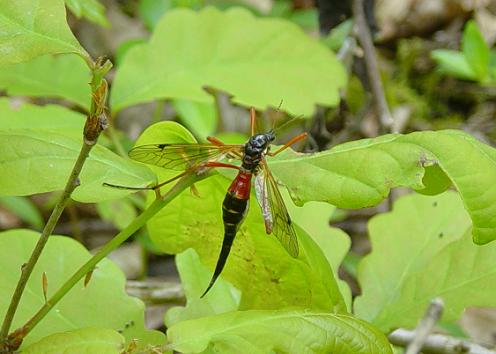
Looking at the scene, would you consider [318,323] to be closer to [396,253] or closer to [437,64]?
[396,253]

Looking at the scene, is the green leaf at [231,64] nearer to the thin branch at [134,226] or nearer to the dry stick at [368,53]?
the dry stick at [368,53]

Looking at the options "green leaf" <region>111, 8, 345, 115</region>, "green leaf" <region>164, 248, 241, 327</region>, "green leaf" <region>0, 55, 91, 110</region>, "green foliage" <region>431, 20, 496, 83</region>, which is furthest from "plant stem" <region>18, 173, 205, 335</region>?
"green foliage" <region>431, 20, 496, 83</region>

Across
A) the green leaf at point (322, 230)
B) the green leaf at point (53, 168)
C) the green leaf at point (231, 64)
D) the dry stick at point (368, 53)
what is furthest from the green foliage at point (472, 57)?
the green leaf at point (53, 168)

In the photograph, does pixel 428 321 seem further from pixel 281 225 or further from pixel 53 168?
pixel 53 168

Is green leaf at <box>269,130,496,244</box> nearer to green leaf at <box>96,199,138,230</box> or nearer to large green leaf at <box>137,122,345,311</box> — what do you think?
large green leaf at <box>137,122,345,311</box>

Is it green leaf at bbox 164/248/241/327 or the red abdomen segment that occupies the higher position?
the red abdomen segment

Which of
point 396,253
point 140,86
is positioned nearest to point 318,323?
point 396,253
